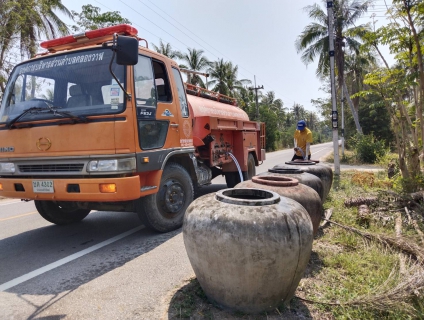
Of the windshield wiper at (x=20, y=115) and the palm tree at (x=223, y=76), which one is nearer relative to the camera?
the windshield wiper at (x=20, y=115)

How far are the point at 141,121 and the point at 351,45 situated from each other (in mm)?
22882

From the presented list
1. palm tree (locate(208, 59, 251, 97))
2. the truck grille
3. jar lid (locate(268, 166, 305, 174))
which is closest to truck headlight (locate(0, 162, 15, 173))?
the truck grille

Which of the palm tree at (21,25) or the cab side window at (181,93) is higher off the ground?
the palm tree at (21,25)

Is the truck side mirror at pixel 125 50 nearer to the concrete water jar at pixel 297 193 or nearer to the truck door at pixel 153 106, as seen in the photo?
the truck door at pixel 153 106

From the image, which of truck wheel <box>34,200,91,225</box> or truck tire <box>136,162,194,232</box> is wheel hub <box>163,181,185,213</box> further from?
truck wheel <box>34,200,91,225</box>

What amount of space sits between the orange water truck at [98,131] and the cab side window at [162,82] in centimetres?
2

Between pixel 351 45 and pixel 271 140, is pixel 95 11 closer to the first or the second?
pixel 351 45

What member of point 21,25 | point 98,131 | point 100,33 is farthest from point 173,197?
point 21,25

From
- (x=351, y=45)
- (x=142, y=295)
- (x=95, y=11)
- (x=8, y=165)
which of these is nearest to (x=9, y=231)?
(x=8, y=165)

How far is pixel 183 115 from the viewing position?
530 centimetres

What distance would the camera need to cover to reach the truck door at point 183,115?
17.0ft

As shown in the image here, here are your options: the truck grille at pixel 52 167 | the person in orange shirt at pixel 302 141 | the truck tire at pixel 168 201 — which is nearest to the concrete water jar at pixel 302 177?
the truck tire at pixel 168 201

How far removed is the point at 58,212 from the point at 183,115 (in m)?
2.67

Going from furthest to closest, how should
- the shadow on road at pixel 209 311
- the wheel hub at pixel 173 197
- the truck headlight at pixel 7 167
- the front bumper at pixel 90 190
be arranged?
the wheel hub at pixel 173 197, the truck headlight at pixel 7 167, the front bumper at pixel 90 190, the shadow on road at pixel 209 311
